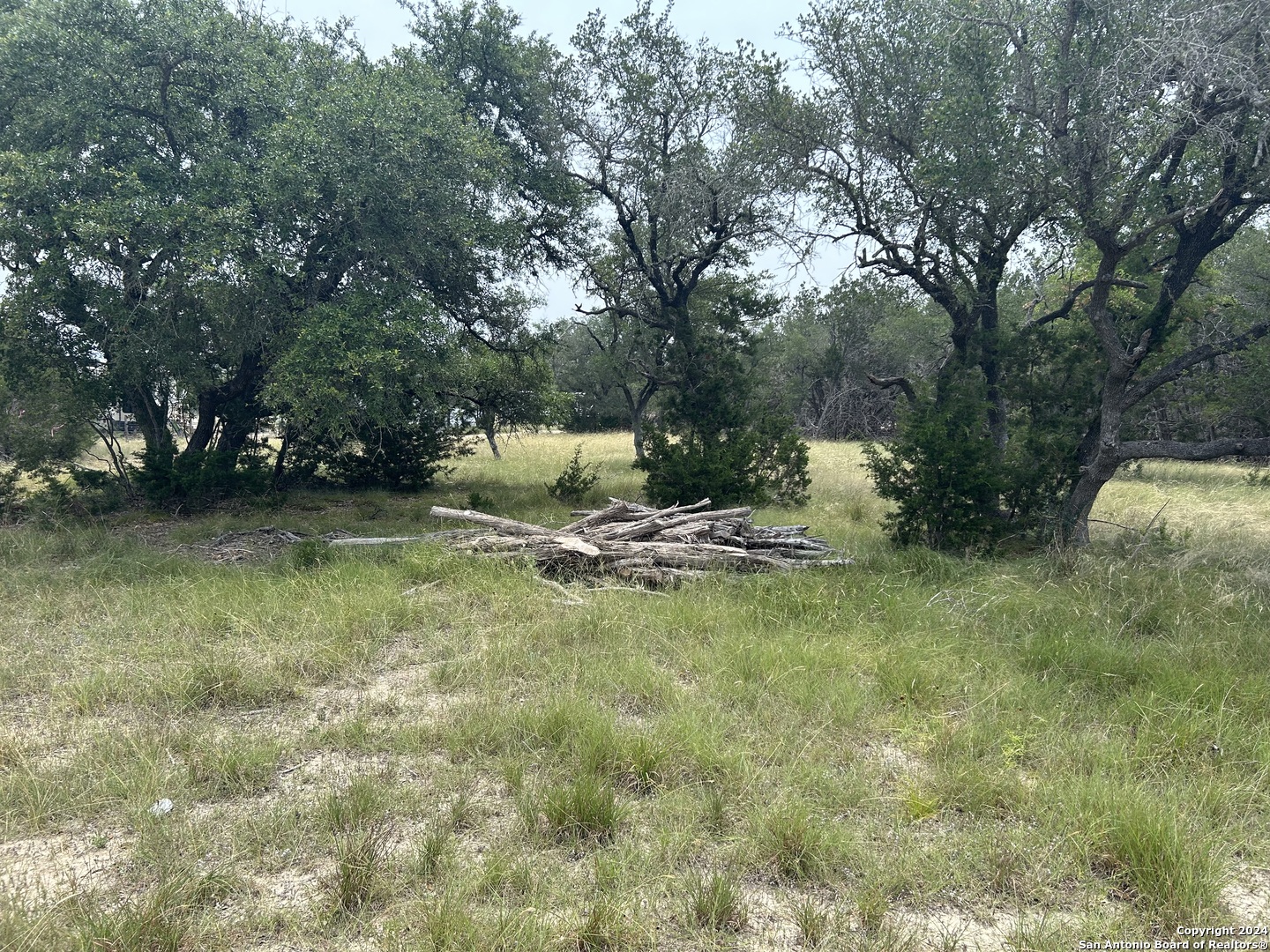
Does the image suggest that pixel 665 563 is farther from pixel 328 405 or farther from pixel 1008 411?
pixel 1008 411

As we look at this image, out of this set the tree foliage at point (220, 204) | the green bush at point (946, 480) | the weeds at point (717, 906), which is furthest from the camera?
the tree foliage at point (220, 204)

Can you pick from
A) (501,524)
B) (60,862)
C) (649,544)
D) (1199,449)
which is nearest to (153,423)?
(501,524)

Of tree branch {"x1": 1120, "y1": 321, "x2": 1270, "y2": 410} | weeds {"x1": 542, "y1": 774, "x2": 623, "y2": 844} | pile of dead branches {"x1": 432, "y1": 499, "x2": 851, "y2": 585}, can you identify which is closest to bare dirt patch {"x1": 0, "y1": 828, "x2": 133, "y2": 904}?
weeds {"x1": 542, "y1": 774, "x2": 623, "y2": 844}

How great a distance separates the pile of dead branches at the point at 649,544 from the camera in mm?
7352

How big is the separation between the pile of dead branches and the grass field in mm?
546

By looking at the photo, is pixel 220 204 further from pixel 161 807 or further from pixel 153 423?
pixel 161 807

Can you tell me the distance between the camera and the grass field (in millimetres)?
2646

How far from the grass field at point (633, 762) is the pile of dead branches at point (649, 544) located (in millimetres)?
546

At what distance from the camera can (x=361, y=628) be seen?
5656 mm

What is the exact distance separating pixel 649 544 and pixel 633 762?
4064 mm

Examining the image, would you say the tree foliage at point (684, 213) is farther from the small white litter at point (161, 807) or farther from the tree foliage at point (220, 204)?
the small white litter at point (161, 807)

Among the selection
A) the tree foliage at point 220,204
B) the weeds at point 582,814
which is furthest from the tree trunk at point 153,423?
the weeds at point 582,814

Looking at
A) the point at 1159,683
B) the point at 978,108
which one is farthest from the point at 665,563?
the point at 978,108

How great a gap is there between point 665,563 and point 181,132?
1015 cm
